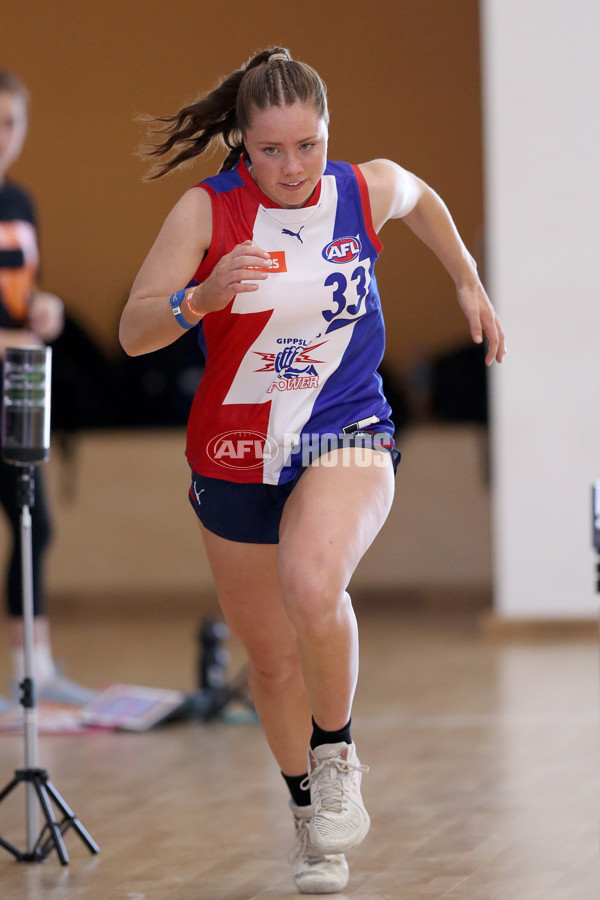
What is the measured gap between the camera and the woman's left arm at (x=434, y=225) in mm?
2418

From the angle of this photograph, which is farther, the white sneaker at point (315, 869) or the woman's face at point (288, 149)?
the white sneaker at point (315, 869)

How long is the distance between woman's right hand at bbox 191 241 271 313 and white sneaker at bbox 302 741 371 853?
2.64 ft

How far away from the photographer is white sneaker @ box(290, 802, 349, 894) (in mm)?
2350

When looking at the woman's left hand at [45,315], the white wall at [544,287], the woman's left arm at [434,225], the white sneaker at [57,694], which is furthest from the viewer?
the white wall at [544,287]

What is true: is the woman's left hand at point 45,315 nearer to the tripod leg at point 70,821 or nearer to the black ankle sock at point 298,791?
the tripod leg at point 70,821

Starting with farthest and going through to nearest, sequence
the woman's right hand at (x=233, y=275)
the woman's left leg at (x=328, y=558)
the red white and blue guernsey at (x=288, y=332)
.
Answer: the red white and blue guernsey at (x=288, y=332) < the woman's left leg at (x=328, y=558) < the woman's right hand at (x=233, y=275)

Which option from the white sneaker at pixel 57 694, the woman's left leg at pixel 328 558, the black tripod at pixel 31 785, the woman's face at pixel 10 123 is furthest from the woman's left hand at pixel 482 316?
the white sneaker at pixel 57 694

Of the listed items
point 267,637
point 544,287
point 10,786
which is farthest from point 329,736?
point 544,287

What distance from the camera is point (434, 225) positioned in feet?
8.43

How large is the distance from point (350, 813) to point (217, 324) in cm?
89

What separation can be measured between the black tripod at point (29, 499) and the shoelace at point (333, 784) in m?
0.65

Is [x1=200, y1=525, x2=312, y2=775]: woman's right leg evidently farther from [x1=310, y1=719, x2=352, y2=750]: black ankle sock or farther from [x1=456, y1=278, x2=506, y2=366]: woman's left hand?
[x1=456, y1=278, x2=506, y2=366]: woman's left hand

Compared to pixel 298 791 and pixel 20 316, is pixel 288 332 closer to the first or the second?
pixel 298 791

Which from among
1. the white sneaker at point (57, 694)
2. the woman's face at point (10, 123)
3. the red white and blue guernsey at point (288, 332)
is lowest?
the white sneaker at point (57, 694)
